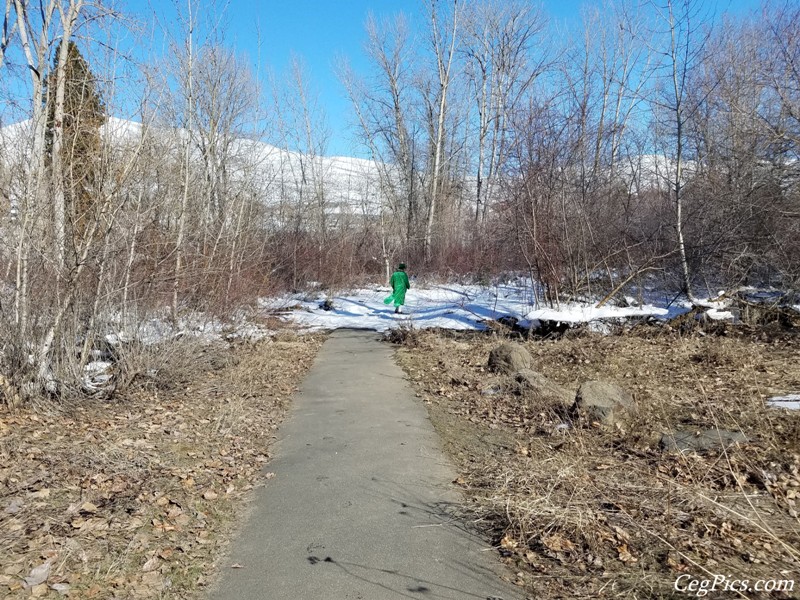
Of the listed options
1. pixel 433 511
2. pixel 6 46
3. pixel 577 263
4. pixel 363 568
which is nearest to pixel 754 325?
pixel 577 263

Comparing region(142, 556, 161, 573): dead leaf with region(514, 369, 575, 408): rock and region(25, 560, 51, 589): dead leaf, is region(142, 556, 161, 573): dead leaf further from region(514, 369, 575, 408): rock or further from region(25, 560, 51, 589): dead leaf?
region(514, 369, 575, 408): rock

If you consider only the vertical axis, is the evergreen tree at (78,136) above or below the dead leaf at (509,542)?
above

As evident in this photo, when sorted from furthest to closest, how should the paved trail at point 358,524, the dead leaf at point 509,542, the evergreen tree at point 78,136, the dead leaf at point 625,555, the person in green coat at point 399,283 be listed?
the person in green coat at point 399,283, the evergreen tree at point 78,136, the dead leaf at point 509,542, the dead leaf at point 625,555, the paved trail at point 358,524

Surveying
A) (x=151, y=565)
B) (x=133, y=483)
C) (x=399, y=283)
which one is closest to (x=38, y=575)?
(x=151, y=565)

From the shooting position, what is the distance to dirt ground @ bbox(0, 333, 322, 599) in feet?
12.2

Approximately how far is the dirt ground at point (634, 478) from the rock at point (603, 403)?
0.19 m

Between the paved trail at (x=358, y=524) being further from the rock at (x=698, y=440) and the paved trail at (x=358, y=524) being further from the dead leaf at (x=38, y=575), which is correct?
the rock at (x=698, y=440)

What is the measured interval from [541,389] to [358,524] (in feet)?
15.4

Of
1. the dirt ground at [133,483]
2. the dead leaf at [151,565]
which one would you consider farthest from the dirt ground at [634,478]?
the dead leaf at [151,565]

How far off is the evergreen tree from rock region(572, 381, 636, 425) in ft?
23.2

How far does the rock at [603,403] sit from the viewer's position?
23.5ft

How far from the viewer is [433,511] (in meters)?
4.79

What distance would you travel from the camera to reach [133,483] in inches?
200

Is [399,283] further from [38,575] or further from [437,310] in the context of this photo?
[38,575]
